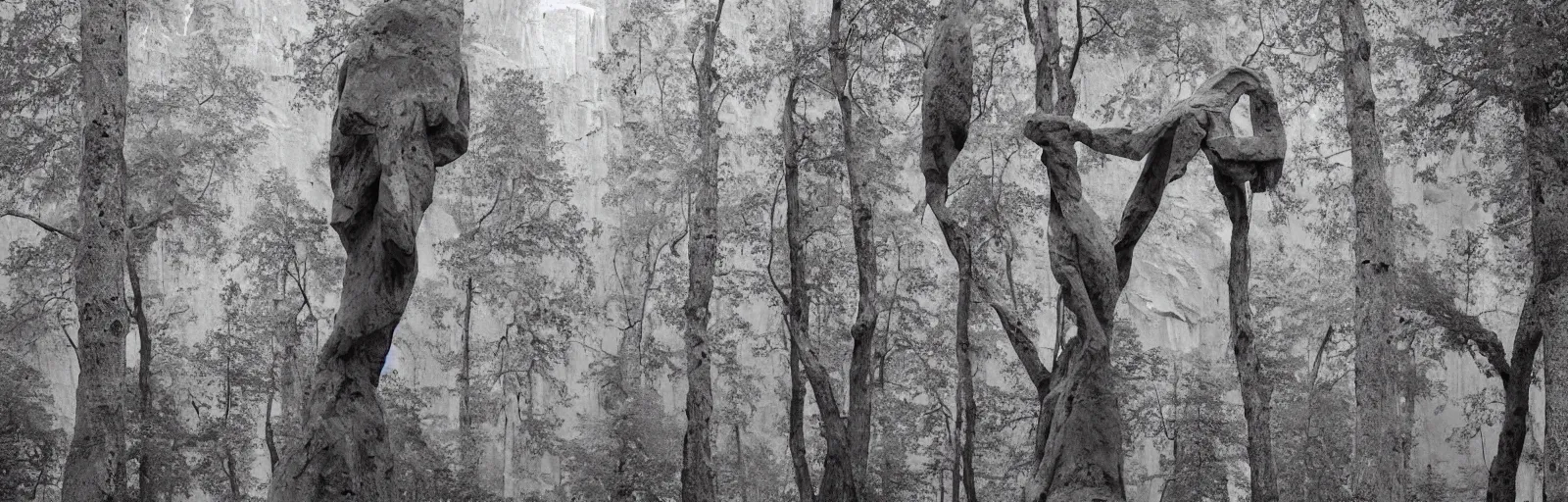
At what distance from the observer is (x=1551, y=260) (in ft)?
41.4

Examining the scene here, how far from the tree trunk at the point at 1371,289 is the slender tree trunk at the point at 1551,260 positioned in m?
1.31

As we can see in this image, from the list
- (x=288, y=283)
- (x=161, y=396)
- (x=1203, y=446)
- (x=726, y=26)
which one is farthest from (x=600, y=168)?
(x=1203, y=446)

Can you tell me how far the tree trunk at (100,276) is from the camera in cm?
1125

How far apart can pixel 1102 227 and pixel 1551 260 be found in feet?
25.2

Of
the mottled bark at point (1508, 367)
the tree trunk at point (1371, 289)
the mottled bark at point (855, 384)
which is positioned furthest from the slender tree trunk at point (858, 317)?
the mottled bark at point (1508, 367)

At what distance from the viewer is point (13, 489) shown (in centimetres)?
1653

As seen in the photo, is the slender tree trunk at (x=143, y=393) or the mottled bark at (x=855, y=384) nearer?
the mottled bark at (x=855, y=384)

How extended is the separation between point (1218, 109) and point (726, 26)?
3191cm

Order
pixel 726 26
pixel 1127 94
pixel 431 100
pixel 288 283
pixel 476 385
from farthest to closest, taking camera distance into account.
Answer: pixel 726 26, pixel 288 283, pixel 476 385, pixel 1127 94, pixel 431 100

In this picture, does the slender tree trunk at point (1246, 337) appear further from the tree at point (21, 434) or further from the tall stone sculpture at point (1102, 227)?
the tree at point (21, 434)

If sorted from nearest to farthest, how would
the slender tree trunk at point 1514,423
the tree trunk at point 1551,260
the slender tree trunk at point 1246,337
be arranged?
the slender tree trunk at point 1246,337, the tree trunk at point 1551,260, the slender tree trunk at point 1514,423

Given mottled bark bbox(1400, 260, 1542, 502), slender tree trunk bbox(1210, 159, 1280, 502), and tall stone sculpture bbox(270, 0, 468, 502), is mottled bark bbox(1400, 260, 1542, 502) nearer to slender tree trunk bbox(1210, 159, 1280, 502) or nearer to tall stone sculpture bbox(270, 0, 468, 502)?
slender tree trunk bbox(1210, 159, 1280, 502)

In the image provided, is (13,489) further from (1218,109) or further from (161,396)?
(1218,109)

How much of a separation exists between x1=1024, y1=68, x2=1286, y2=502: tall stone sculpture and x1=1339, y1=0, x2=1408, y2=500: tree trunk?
4703 millimetres
